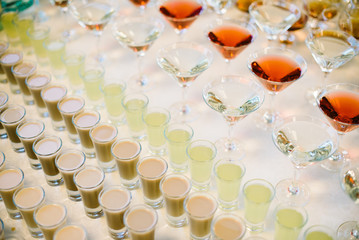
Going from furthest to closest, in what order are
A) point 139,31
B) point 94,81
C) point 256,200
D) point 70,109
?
1. point 139,31
2. point 94,81
3. point 70,109
4. point 256,200

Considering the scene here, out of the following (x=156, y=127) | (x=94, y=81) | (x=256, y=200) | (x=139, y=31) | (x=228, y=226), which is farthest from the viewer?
(x=139, y=31)

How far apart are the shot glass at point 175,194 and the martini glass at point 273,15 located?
43.4 inches

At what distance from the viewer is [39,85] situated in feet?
7.25

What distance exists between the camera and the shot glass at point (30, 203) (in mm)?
1682

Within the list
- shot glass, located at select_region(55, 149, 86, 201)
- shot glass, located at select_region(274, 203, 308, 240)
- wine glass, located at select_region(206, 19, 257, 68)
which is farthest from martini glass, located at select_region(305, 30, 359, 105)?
shot glass, located at select_region(55, 149, 86, 201)

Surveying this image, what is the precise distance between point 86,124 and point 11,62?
68cm

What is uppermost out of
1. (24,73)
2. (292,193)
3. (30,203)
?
(24,73)

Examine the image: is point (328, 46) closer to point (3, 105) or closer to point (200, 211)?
point (200, 211)

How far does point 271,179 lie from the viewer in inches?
77.0

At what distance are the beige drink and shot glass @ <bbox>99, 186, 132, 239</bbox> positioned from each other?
0.35ft

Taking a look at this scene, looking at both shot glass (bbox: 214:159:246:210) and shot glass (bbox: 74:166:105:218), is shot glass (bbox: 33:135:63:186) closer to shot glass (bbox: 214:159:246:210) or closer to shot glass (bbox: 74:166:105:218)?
shot glass (bbox: 74:166:105:218)

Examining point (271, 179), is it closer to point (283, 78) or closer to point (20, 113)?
point (283, 78)

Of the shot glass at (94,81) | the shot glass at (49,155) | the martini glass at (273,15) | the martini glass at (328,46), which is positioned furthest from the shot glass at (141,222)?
the martini glass at (273,15)

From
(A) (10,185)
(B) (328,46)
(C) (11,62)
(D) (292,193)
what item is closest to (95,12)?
(C) (11,62)
